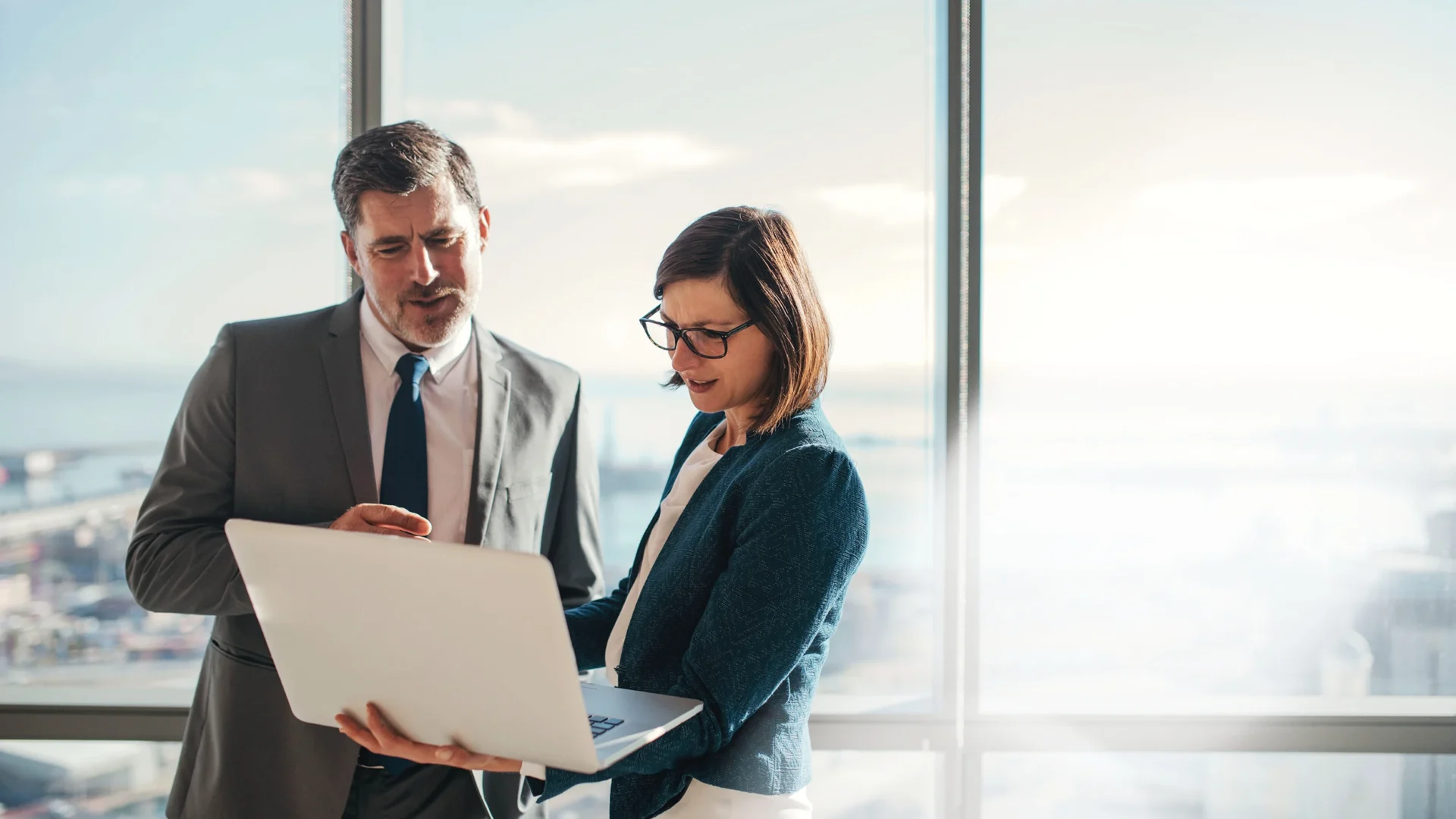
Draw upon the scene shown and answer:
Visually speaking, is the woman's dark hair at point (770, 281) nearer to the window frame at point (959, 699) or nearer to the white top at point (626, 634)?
the white top at point (626, 634)

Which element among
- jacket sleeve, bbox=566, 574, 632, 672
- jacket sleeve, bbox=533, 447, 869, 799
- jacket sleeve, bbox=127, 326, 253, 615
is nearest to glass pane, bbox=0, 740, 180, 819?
jacket sleeve, bbox=127, 326, 253, 615

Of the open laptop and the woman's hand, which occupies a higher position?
the open laptop

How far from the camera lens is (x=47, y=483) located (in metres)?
1.98

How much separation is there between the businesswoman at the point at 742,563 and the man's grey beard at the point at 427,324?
39 cm

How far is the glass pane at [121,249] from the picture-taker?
1.98 metres

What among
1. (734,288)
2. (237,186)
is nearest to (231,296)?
(237,186)

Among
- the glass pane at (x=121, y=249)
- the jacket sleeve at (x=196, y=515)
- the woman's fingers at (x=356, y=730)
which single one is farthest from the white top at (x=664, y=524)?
the glass pane at (x=121, y=249)

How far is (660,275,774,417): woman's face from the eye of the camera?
3.94 feet

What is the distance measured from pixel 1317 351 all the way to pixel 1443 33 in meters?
0.74

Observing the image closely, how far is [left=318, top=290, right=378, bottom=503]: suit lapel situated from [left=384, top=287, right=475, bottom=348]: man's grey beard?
7cm

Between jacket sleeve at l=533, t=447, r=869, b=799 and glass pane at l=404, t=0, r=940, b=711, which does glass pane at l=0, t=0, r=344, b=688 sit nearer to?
glass pane at l=404, t=0, r=940, b=711

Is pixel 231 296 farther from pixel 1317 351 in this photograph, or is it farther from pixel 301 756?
pixel 1317 351

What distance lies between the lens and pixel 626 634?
4.04 feet

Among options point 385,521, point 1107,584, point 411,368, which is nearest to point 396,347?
point 411,368
